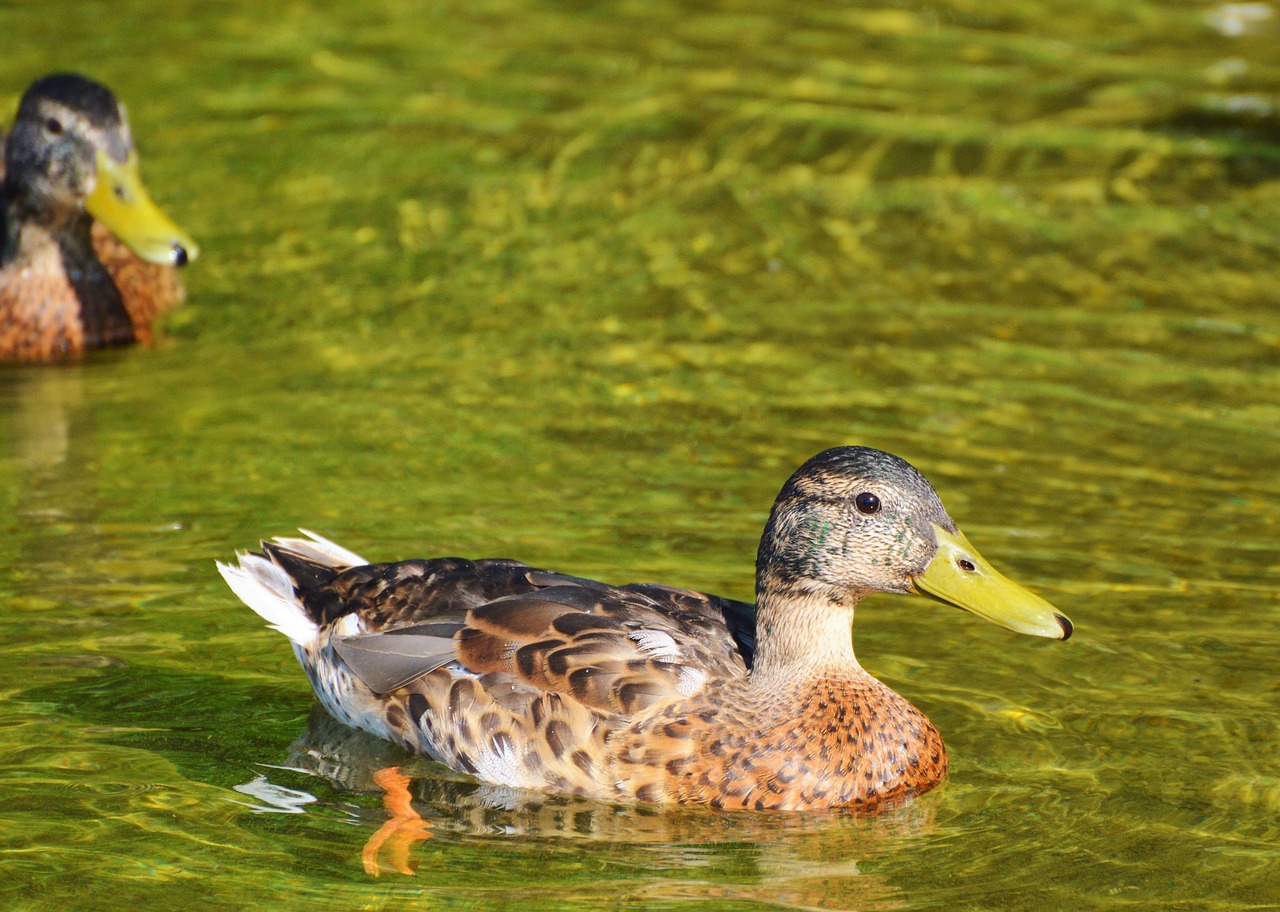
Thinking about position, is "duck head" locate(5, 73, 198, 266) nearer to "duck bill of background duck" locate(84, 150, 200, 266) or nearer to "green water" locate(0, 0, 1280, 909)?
"duck bill of background duck" locate(84, 150, 200, 266)

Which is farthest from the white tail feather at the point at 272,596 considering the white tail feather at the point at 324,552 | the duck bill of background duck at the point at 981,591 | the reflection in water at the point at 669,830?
the duck bill of background duck at the point at 981,591

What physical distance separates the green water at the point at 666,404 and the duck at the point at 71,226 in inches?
14.6

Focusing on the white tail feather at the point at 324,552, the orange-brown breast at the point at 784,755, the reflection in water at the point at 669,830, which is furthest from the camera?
the white tail feather at the point at 324,552

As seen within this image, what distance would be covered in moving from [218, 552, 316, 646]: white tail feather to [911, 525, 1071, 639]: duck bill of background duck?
87.8 inches

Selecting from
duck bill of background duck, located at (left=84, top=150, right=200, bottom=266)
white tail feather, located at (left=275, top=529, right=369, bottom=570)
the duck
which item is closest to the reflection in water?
white tail feather, located at (left=275, top=529, right=369, bottom=570)

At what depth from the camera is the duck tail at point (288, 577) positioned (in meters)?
7.45

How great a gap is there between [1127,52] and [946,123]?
2.49 m

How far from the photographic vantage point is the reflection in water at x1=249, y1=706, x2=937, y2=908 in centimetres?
617

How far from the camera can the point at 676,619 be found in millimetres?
7043

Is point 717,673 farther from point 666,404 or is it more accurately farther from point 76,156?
point 76,156

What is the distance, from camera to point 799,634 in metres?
6.98

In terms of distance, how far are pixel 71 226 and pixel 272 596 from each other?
503cm

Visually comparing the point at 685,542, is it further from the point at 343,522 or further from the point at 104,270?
the point at 104,270

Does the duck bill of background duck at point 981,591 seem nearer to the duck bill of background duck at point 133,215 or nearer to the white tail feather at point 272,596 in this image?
the white tail feather at point 272,596
